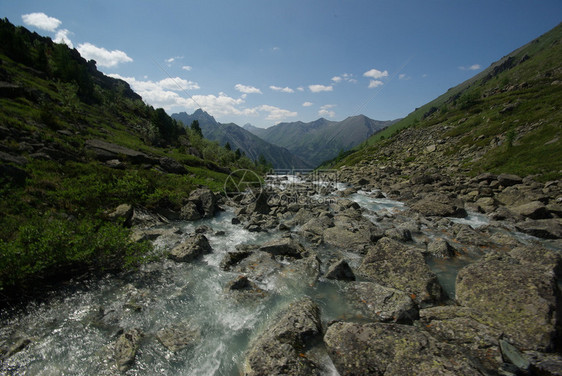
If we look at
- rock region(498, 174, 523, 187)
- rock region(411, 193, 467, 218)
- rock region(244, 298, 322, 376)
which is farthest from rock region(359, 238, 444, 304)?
rock region(498, 174, 523, 187)

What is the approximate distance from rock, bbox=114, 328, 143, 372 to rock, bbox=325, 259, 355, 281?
9.36 meters

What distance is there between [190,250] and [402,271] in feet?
42.9

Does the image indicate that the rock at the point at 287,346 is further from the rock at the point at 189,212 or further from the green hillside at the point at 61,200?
the rock at the point at 189,212

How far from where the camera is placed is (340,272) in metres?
12.6

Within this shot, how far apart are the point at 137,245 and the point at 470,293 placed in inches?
678

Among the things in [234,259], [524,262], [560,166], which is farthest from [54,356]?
[560,166]

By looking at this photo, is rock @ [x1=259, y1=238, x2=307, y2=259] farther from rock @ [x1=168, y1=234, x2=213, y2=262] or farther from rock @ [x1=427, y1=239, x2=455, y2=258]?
rock @ [x1=427, y1=239, x2=455, y2=258]

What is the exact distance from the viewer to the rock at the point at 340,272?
12562 millimetres

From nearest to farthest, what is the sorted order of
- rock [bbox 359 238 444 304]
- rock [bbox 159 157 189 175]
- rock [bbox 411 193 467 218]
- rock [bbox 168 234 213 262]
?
rock [bbox 359 238 444 304] → rock [bbox 168 234 213 262] → rock [bbox 411 193 467 218] → rock [bbox 159 157 189 175]

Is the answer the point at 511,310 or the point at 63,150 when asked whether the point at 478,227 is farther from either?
the point at 63,150

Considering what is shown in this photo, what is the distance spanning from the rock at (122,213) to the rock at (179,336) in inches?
443

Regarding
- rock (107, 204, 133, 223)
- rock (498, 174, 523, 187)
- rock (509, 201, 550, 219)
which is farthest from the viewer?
rock (498, 174, 523, 187)

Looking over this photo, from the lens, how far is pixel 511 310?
8.28 m

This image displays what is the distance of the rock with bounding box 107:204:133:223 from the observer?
1653 cm
